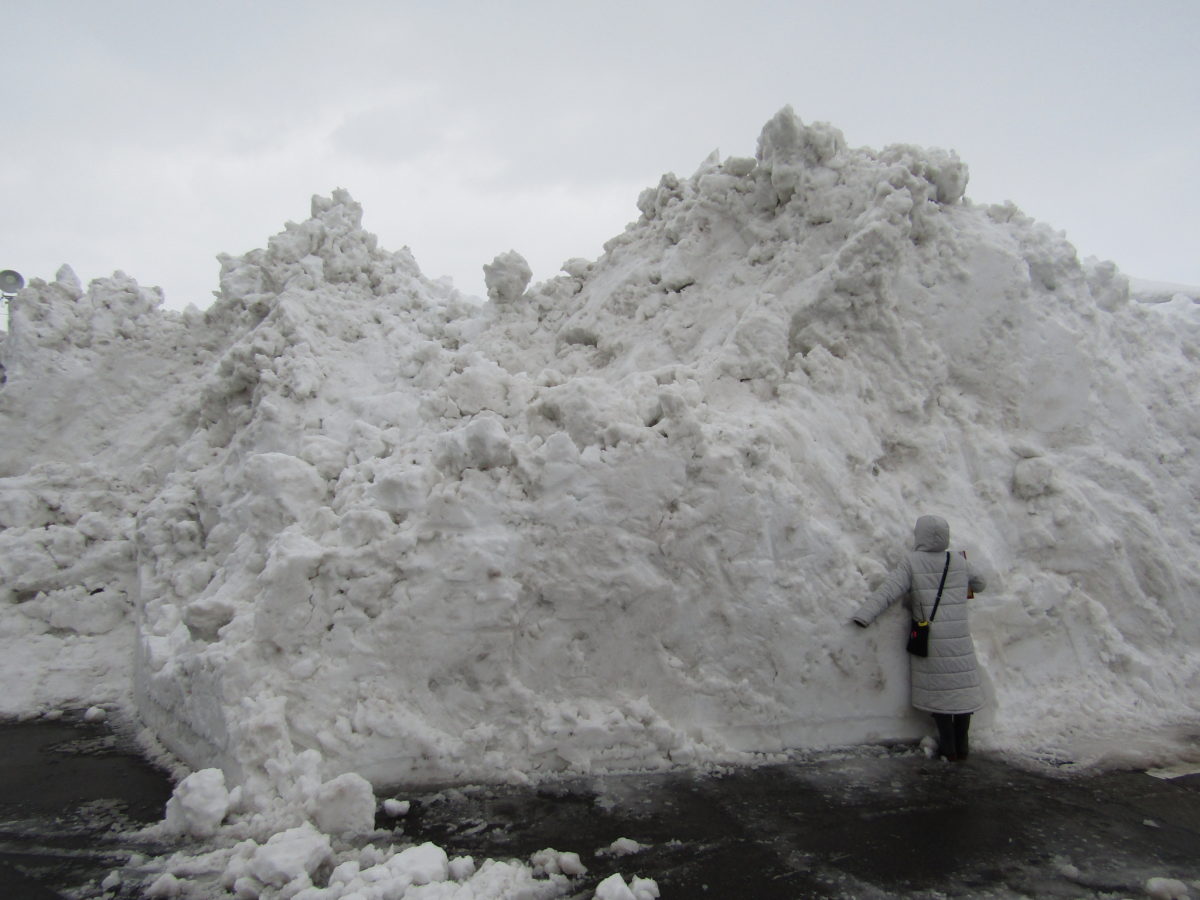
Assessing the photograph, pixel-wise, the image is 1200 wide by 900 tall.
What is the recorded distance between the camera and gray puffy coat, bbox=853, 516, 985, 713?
3.90m

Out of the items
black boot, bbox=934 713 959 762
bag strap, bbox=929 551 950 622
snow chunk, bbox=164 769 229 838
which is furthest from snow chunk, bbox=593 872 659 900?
bag strap, bbox=929 551 950 622

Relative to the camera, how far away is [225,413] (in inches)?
228

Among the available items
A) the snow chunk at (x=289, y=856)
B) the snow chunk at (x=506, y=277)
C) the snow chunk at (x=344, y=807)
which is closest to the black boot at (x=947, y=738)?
the snow chunk at (x=344, y=807)

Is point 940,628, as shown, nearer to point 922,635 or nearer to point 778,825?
point 922,635

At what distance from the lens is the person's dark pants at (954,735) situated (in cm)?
387

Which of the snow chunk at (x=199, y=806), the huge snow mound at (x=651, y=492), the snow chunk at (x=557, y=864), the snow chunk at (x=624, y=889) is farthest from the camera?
the huge snow mound at (x=651, y=492)

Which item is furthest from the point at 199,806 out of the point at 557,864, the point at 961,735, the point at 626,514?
the point at 961,735

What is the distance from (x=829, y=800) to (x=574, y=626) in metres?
1.39

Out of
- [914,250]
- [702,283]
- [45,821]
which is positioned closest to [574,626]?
[45,821]

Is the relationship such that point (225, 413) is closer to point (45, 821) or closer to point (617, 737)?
point (45, 821)

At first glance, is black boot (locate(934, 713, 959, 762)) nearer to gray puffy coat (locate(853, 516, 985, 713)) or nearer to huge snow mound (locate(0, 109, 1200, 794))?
gray puffy coat (locate(853, 516, 985, 713))

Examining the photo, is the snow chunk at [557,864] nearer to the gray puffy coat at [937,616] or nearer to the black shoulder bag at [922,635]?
the gray puffy coat at [937,616]

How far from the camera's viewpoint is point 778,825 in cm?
319

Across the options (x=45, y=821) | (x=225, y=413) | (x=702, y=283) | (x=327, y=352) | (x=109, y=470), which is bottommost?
(x=45, y=821)
